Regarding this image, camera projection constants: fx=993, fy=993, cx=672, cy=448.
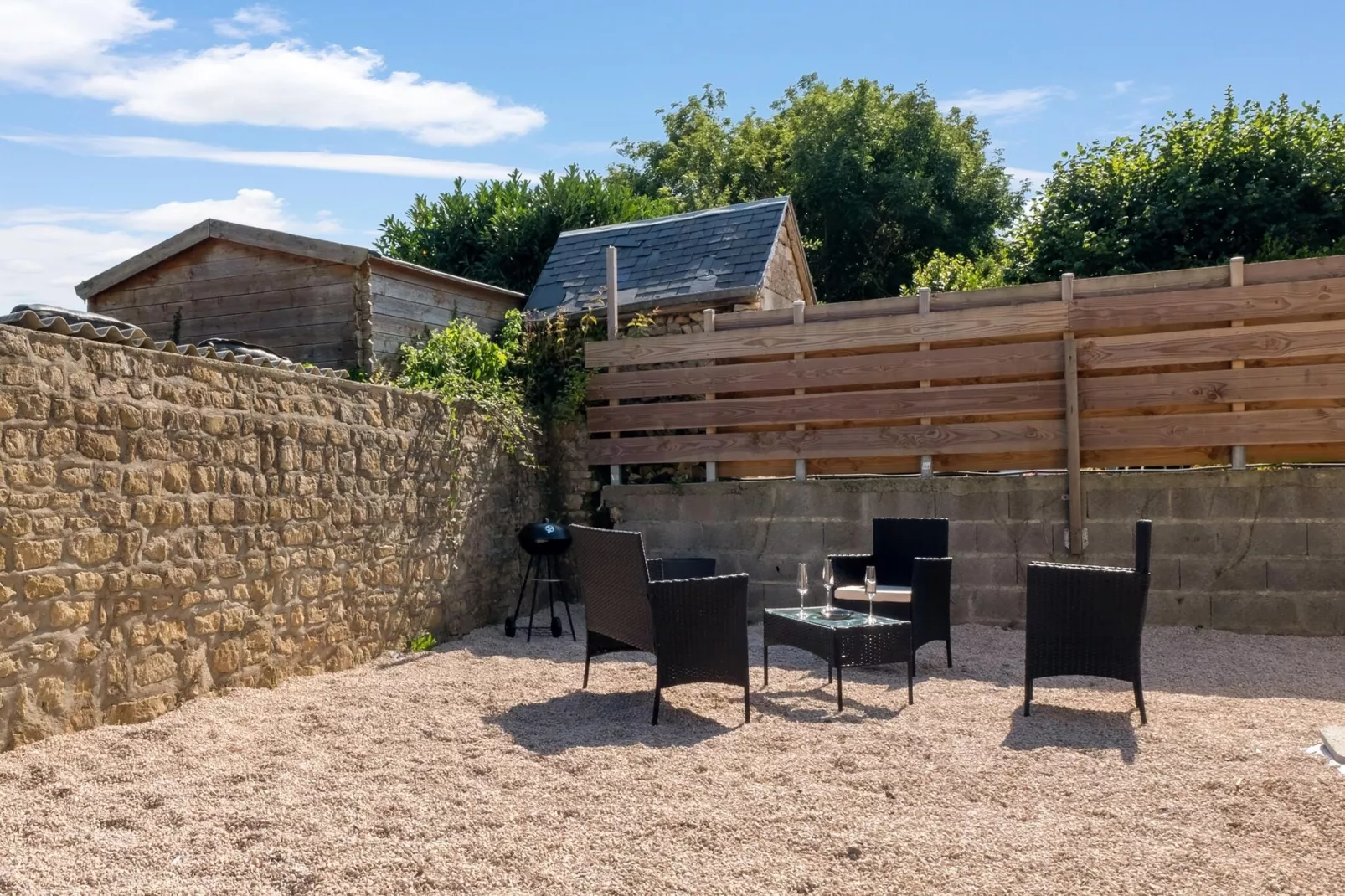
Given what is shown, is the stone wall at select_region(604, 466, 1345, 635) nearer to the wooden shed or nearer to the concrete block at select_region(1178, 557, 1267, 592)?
the concrete block at select_region(1178, 557, 1267, 592)

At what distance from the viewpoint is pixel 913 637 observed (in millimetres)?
6301

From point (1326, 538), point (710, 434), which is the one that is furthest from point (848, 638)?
point (1326, 538)

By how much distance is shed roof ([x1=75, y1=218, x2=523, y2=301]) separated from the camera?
9414 mm

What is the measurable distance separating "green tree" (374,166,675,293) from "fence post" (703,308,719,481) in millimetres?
9142

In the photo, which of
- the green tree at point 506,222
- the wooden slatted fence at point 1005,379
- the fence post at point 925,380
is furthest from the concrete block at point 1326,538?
the green tree at point 506,222

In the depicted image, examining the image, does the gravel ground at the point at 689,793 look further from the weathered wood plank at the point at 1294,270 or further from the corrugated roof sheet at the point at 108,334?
the weathered wood plank at the point at 1294,270

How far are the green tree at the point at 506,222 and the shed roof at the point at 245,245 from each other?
7.48m

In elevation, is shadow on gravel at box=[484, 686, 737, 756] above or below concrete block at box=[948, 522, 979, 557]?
below

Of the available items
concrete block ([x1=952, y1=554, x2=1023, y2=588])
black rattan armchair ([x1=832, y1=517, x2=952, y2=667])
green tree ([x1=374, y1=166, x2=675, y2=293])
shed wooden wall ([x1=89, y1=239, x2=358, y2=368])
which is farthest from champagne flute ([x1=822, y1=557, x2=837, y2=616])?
green tree ([x1=374, y1=166, x2=675, y2=293])

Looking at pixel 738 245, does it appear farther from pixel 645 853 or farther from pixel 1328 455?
pixel 645 853

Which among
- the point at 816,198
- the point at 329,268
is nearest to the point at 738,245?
the point at 329,268

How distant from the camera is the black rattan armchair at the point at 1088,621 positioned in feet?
16.9

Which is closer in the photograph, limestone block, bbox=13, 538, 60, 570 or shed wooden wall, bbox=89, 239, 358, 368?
limestone block, bbox=13, 538, 60, 570

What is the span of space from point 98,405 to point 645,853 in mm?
3410
